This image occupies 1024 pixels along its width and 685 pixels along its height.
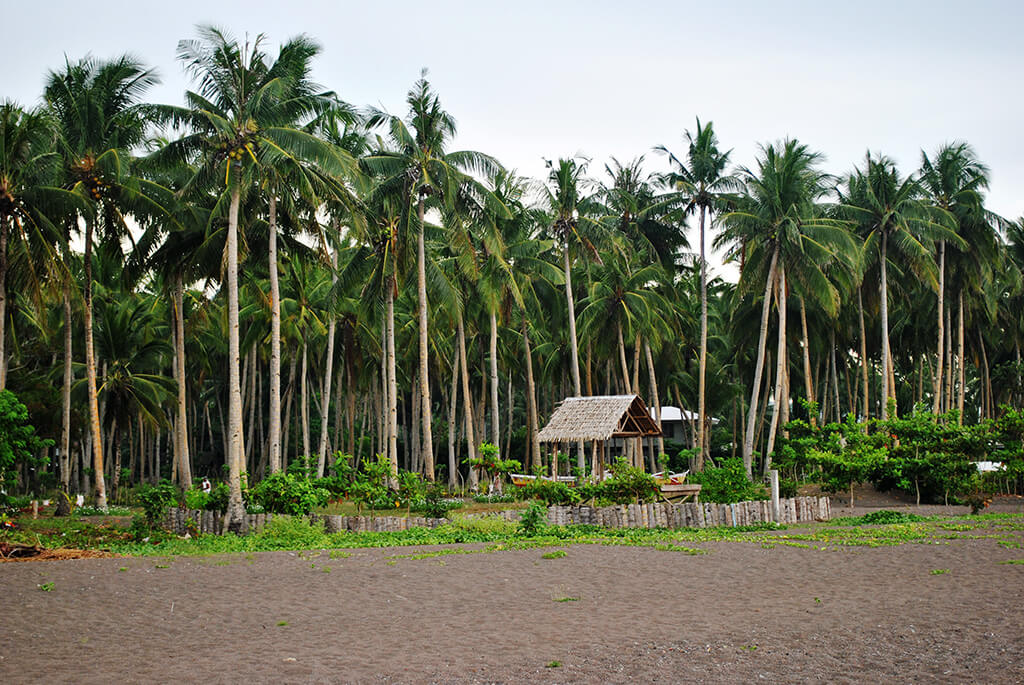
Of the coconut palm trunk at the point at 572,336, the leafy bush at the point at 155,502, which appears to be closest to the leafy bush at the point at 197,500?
the leafy bush at the point at 155,502

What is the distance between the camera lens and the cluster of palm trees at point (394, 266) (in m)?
23.5

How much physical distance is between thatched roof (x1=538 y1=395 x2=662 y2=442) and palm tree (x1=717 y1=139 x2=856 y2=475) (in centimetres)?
641

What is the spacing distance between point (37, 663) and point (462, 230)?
21544 mm

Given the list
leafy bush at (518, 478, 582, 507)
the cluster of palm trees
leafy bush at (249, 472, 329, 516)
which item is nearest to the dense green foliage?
the cluster of palm trees

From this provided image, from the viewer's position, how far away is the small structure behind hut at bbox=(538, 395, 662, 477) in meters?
28.1

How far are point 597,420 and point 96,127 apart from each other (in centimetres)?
1660

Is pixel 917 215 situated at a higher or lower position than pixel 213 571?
higher

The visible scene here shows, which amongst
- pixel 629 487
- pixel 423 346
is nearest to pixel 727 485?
pixel 629 487

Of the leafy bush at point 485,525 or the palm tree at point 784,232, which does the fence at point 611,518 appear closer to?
the leafy bush at point 485,525

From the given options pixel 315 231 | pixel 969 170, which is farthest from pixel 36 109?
pixel 969 170

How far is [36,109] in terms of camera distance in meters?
23.9

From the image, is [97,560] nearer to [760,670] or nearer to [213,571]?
[213,571]

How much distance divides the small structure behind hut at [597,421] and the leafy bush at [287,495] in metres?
9.77

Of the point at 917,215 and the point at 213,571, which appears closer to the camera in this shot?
the point at 213,571
